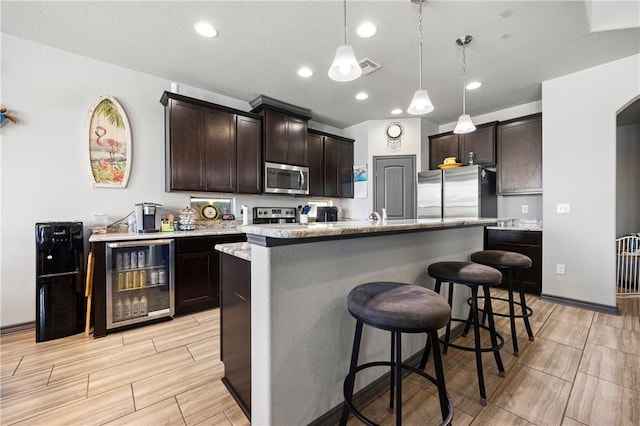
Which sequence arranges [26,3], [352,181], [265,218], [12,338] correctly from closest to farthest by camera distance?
[26,3] → [12,338] → [265,218] → [352,181]

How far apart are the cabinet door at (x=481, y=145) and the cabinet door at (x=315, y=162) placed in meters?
2.40

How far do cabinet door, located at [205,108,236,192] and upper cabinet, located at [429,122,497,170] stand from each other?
3.52 metres

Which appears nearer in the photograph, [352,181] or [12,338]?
[12,338]

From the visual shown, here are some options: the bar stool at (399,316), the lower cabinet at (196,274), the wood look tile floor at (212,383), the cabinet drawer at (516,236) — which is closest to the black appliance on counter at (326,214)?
the lower cabinet at (196,274)

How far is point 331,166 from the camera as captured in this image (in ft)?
15.7

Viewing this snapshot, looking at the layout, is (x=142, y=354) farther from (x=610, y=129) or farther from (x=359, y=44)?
(x=610, y=129)

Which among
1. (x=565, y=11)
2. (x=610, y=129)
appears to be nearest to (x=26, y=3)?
(x=565, y=11)

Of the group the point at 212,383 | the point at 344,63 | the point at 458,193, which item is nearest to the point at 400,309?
the point at 212,383

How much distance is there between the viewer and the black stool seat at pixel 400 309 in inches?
39.6

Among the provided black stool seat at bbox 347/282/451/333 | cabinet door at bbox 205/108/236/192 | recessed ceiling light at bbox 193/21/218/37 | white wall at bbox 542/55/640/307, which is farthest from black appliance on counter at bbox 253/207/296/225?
white wall at bbox 542/55/640/307

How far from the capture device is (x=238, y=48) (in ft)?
8.42

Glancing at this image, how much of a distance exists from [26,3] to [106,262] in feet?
7.07

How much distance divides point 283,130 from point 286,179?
28.8 inches

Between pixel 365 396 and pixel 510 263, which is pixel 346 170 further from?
pixel 365 396
